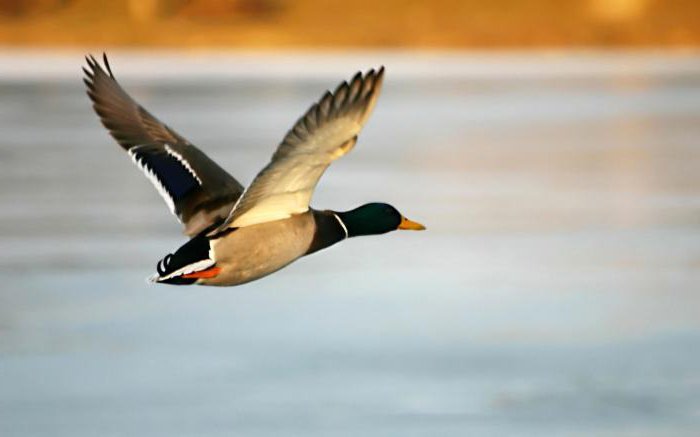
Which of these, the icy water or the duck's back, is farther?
the duck's back

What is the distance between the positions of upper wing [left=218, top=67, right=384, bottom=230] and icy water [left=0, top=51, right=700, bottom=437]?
2.36ft

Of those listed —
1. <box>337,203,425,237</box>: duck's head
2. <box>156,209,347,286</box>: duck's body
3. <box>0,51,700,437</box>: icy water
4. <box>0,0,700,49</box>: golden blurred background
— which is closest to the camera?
<box>0,51,700,437</box>: icy water

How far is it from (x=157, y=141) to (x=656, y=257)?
2.70m

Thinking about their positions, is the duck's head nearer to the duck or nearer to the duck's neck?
the duck

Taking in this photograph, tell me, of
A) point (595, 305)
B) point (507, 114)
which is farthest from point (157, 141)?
point (507, 114)

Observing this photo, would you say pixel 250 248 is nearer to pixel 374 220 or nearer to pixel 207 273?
pixel 207 273

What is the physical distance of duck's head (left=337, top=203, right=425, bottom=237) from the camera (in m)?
6.32

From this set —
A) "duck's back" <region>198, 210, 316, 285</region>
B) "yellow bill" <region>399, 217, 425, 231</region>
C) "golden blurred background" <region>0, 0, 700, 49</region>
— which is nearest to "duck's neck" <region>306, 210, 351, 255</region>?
"duck's back" <region>198, 210, 316, 285</region>

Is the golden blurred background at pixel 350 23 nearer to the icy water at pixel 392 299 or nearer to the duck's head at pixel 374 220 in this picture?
the icy water at pixel 392 299

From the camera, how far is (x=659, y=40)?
2352cm

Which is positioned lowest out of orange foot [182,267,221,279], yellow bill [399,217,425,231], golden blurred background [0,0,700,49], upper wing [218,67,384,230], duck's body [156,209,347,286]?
orange foot [182,267,221,279]

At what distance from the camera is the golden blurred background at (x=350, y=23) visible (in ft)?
76.4

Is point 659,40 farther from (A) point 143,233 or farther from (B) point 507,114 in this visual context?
(A) point 143,233

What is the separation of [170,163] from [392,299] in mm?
1366
